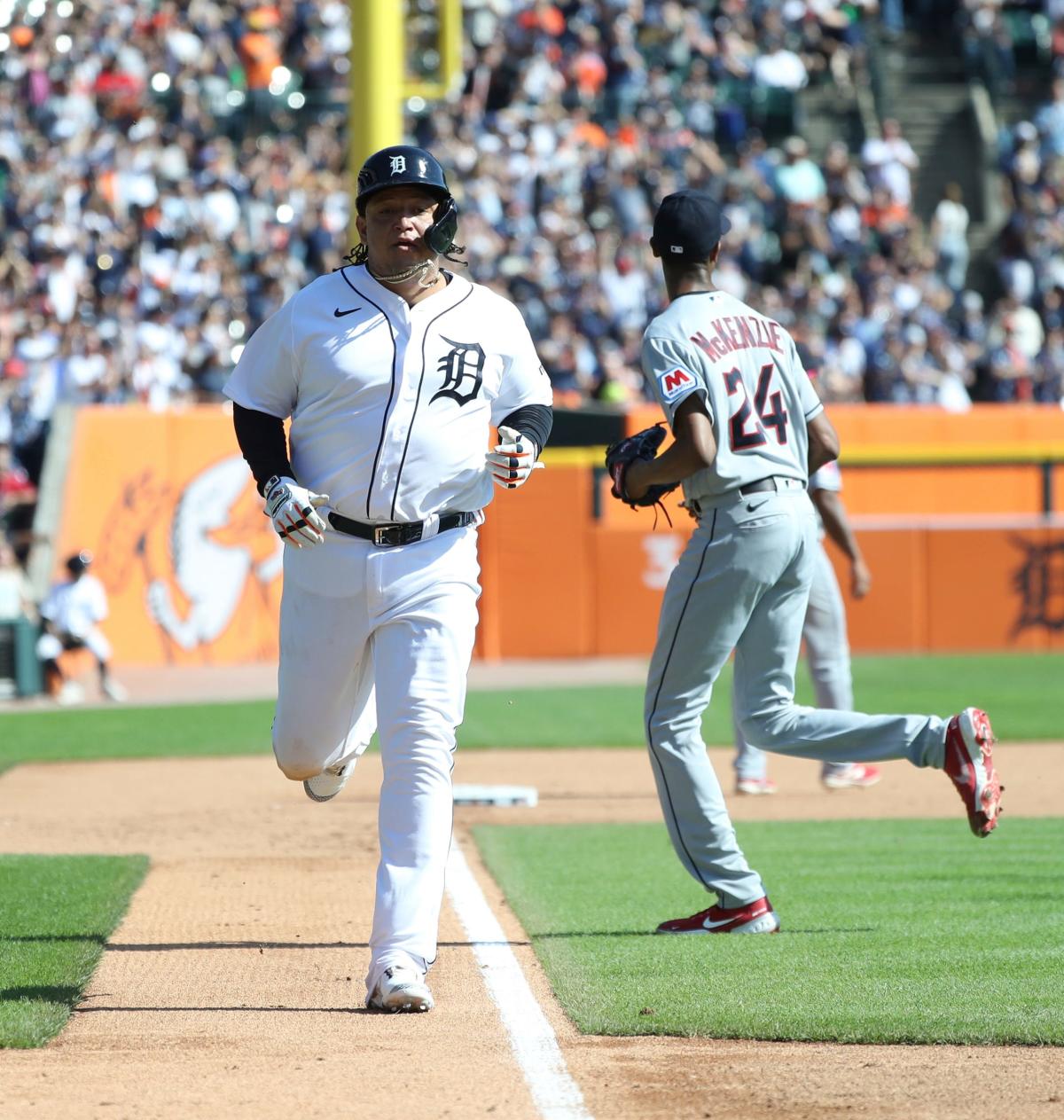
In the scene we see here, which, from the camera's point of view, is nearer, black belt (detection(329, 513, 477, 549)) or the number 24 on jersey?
black belt (detection(329, 513, 477, 549))

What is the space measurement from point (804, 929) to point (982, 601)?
41.0 feet

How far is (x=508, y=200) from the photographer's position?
21375 millimetres

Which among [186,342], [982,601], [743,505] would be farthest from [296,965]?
[186,342]

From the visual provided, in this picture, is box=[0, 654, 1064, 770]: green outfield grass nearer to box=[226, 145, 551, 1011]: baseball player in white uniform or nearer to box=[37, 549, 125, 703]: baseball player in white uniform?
box=[37, 549, 125, 703]: baseball player in white uniform

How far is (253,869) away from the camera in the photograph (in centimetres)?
727

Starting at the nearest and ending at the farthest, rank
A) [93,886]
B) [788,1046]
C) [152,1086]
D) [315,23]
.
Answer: [152,1086] → [788,1046] → [93,886] → [315,23]

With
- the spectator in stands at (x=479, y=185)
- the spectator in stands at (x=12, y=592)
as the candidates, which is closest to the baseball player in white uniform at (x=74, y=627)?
the spectator in stands at (x=12, y=592)

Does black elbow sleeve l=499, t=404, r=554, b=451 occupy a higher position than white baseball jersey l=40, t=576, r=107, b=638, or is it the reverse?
black elbow sleeve l=499, t=404, r=554, b=451

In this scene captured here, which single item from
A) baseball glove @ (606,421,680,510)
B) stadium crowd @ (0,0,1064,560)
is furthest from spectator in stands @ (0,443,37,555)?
baseball glove @ (606,421,680,510)

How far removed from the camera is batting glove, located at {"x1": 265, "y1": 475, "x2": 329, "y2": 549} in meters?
4.70

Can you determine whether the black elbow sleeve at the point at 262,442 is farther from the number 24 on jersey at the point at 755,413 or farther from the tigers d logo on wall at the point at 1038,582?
the tigers d logo on wall at the point at 1038,582

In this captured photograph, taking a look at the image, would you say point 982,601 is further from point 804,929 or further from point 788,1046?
point 788,1046

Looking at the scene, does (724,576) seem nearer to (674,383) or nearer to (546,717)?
(674,383)

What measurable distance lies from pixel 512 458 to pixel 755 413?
1.06 metres
